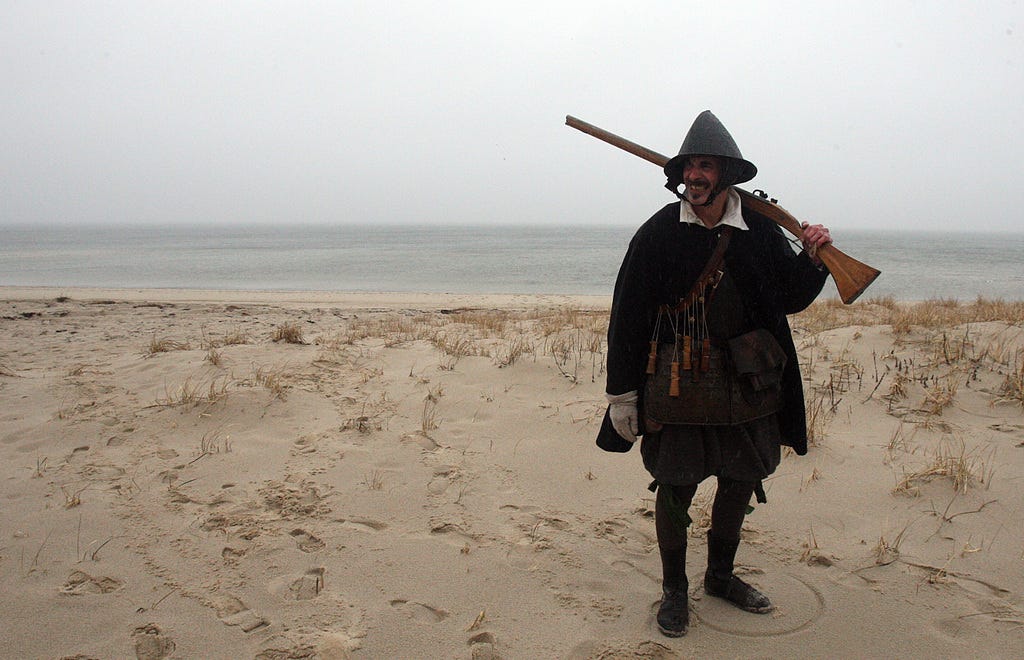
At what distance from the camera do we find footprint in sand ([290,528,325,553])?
2.98 m

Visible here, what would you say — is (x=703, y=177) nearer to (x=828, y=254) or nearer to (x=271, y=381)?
(x=828, y=254)

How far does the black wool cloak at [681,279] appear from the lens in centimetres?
238

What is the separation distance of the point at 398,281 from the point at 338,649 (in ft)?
80.7

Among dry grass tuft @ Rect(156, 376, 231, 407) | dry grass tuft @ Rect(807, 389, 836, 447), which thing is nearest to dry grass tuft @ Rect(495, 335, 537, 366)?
dry grass tuft @ Rect(156, 376, 231, 407)

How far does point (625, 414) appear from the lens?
7.88 feet

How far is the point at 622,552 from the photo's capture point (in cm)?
303

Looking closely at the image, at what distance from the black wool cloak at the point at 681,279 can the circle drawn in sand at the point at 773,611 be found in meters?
1.00

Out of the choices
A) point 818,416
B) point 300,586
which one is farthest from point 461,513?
point 818,416

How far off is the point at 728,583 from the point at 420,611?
1.31 metres

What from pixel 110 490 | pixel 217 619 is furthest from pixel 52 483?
pixel 217 619

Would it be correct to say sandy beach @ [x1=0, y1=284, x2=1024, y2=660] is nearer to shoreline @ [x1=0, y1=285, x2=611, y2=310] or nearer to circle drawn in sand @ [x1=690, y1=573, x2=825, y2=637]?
circle drawn in sand @ [x1=690, y1=573, x2=825, y2=637]

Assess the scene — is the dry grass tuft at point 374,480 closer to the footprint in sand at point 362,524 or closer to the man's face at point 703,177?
the footprint in sand at point 362,524

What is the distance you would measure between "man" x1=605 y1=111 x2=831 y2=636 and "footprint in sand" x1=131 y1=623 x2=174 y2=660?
1.89m

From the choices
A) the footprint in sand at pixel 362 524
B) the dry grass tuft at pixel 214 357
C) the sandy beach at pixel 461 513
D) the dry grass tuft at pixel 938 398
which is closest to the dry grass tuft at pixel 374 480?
the sandy beach at pixel 461 513
